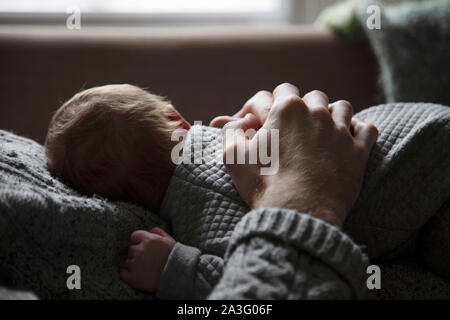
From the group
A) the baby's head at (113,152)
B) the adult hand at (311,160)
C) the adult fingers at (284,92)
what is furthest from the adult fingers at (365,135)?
the baby's head at (113,152)

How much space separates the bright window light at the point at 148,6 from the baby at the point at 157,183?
3.91 ft

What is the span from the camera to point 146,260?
675 millimetres

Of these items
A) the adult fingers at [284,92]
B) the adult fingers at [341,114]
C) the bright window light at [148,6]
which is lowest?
the adult fingers at [341,114]

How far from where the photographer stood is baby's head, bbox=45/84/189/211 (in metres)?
0.79

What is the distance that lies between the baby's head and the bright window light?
1.25 meters

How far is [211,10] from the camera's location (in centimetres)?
200

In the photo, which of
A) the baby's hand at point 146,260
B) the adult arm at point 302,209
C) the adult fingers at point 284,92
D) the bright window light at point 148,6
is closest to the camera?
the adult arm at point 302,209

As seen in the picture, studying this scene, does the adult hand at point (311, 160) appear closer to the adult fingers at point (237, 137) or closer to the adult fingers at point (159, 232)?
the adult fingers at point (237, 137)

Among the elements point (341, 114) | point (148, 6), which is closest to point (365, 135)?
point (341, 114)

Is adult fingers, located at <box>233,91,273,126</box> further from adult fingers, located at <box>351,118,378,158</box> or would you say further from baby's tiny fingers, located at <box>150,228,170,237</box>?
baby's tiny fingers, located at <box>150,228,170,237</box>

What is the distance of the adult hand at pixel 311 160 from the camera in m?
0.61

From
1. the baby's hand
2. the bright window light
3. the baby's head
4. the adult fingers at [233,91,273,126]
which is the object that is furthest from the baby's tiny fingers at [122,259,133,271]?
the bright window light
